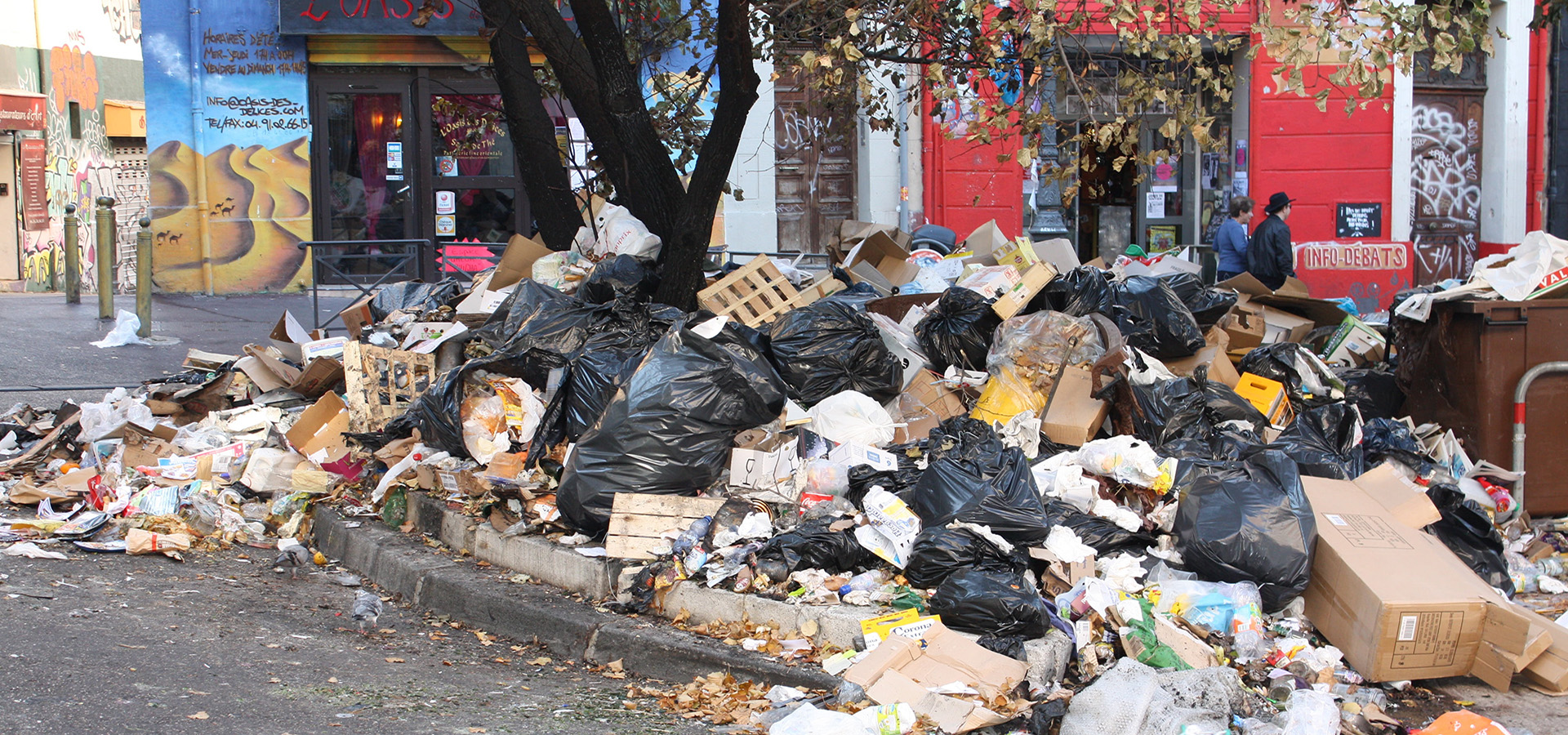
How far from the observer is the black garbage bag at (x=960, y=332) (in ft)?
18.3

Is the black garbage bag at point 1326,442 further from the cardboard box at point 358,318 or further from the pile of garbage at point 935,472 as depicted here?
the cardboard box at point 358,318

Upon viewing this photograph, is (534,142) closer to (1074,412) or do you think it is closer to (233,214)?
(1074,412)

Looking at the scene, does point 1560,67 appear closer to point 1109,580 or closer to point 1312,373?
point 1312,373

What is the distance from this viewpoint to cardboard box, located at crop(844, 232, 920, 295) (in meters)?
7.03

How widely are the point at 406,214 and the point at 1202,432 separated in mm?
10286

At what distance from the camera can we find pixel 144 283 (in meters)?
9.05

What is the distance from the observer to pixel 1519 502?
16.3ft

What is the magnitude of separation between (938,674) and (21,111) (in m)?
17.4

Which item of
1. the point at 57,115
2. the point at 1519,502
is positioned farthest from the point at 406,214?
the point at 1519,502

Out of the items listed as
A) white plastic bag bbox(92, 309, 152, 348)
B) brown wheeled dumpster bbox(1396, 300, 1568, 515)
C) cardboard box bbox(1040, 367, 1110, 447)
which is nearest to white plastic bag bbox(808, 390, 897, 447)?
cardboard box bbox(1040, 367, 1110, 447)

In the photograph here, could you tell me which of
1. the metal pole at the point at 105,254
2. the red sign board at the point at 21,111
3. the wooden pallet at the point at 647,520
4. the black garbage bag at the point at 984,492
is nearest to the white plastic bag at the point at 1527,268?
the black garbage bag at the point at 984,492

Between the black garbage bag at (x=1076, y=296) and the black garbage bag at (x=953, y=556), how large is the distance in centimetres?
216

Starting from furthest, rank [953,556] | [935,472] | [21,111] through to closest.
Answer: [21,111]
[935,472]
[953,556]

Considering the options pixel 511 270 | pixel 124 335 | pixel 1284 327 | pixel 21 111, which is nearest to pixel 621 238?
pixel 511 270
